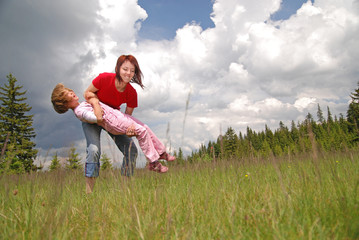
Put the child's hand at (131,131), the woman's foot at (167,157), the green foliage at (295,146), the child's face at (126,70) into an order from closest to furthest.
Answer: the green foliage at (295,146), the child's hand at (131,131), the woman's foot at (167,157), the child's face at (126,70)

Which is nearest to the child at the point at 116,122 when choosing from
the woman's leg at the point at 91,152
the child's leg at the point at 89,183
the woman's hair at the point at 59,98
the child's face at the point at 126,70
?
the woman's hair at the point at 59,98

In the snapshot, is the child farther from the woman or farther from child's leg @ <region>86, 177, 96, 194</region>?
child's leg @ <region>86, 177, 96, 194</region>

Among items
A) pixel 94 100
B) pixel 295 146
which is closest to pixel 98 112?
pixel 94 100

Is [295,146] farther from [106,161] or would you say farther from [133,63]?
[106,161]

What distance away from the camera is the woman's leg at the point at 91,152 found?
3422 millimetres

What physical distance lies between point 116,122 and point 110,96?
0.65 meters

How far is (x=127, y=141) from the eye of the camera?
397 centimetres

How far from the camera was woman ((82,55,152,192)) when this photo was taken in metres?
3.44

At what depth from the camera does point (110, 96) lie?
3742mm

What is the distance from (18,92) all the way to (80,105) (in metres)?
27.6

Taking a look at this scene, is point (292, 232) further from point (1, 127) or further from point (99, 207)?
point (1, 127)

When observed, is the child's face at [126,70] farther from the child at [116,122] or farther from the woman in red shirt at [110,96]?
the child at [116,122]

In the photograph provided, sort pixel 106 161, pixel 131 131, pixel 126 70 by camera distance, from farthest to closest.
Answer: pixel 106 161
pixel 126 70
pixel 131 131

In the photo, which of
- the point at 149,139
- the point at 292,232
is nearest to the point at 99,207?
the point at 149,139
